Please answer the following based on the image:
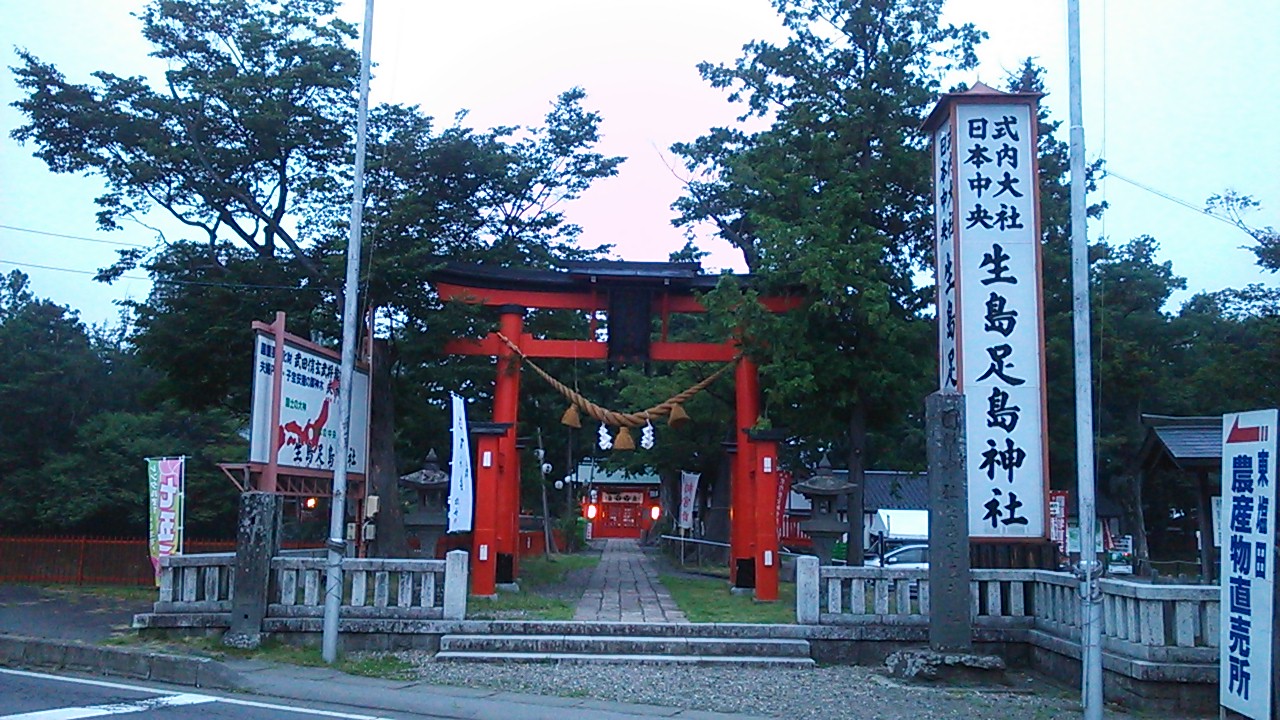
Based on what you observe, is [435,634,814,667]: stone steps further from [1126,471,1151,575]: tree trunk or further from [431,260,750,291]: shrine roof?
[1126,471,1151,575]: tree trunk

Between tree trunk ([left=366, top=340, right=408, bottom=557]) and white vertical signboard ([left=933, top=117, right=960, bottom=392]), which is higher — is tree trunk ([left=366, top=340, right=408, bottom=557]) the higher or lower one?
the lower one

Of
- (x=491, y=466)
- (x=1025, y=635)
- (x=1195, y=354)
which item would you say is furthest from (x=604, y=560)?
(x=1025, y=635)

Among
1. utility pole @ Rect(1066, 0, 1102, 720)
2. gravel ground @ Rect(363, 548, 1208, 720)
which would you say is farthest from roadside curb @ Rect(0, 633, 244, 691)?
utility pole @ Rect(1066, 0, 1102, 720)

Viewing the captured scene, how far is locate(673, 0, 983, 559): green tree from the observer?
60.4 ft

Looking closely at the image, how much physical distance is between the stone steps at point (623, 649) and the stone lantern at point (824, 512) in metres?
6.15

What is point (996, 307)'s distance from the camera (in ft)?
45.3

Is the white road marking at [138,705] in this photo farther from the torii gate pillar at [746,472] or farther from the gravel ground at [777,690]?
the torii gate pillar at [746,472]

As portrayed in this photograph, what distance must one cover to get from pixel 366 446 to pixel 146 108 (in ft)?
28.1

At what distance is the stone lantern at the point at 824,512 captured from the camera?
19.5 m

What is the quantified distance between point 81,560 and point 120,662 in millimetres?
14803

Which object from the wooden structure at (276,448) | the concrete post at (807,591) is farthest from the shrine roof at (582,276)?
the concrete post at (807,591)

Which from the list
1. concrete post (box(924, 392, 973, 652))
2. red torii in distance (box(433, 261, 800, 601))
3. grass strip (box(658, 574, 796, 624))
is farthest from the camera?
red torii in distance (box(433, 261, 800, 601))

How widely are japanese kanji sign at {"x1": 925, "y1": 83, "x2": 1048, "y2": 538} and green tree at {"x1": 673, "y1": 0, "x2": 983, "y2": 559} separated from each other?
12.6ft

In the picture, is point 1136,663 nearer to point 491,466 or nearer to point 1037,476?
point 1037,476
